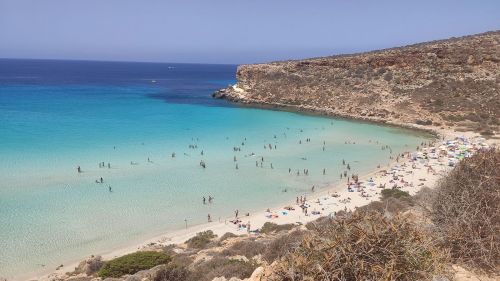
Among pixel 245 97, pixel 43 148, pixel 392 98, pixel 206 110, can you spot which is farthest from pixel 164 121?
pixel 392 98

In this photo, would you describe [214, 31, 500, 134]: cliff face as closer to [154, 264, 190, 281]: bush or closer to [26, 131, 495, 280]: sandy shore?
[26, 131, 495, 280]: sandy shore

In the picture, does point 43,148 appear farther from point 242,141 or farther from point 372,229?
point 372,229

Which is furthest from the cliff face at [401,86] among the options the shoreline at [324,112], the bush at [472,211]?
the bush at [472,211]

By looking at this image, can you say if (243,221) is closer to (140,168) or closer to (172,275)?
(172,275)

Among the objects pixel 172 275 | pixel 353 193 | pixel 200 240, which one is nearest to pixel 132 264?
pixel 172 275

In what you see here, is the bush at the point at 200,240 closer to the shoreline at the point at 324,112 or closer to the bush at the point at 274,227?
the bush at the point at 274,227

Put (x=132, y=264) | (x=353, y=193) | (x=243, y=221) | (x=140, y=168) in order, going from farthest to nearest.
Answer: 1. (x=140, y=168)
2. (x=353, y=193)
3. (x=243, y=221)
4. (x=132, y=264)

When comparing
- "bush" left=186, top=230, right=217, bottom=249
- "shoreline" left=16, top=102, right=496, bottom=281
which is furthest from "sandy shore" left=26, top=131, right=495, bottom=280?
"bush" left=186, top=230, right=217, bottom=249
